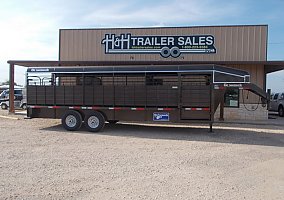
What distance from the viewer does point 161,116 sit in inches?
543

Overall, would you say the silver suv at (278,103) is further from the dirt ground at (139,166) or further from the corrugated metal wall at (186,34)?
the dirt ground at (139,166)

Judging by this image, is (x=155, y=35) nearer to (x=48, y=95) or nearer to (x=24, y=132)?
(x=48, y=95)

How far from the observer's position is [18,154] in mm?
8875

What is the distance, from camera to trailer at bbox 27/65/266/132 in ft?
43.8

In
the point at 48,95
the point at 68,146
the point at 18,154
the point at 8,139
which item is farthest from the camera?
the point at 48,95

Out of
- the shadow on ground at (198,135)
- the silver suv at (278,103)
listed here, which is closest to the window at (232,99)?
the shadow on ground at (198,135)

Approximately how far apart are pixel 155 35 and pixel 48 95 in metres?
9.98

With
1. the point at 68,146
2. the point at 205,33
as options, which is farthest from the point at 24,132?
the point at 205,33

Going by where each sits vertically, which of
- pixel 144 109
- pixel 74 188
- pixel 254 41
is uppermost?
pixel 254 41

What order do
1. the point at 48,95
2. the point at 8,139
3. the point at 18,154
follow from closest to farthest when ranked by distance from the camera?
the point at 18,154 < the point at 8,139 < the point at 48,95

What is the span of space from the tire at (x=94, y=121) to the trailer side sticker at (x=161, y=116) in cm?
229

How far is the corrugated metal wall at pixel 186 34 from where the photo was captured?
2109 cm

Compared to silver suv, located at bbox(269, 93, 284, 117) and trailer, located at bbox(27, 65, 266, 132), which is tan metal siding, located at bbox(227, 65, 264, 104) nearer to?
silver suv, located at bbox(269, 93, 284, 117)

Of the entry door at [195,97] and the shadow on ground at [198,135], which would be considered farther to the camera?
the entry door at [195,97]
